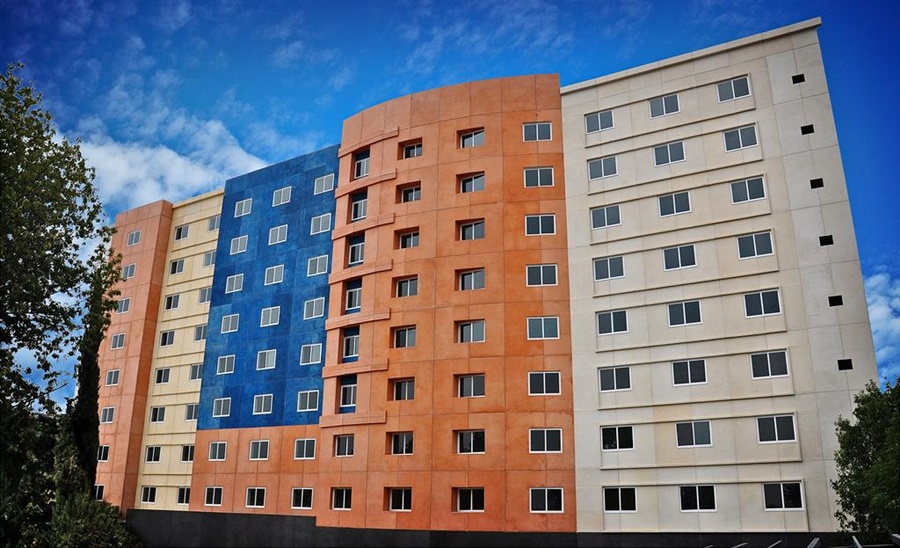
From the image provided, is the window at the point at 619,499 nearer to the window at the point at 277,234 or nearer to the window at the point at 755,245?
the window at the point at 755,245

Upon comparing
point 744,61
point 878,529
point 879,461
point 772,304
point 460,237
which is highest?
point 744,61

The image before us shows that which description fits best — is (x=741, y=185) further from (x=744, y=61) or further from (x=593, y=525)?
(x=593, y=525)

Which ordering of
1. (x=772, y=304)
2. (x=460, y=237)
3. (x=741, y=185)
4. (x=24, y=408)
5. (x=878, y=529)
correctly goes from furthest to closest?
(x=460, y=237)
(x=741, y=185)
(x=772, y=304)
(x=878, y=529)
(x=24, y=408)

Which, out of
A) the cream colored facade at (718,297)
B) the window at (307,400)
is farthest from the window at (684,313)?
the window at (307,400)

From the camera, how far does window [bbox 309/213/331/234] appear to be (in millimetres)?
52097

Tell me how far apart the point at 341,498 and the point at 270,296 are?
→ 15.8 m

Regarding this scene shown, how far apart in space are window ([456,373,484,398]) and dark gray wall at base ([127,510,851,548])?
757 centimetres

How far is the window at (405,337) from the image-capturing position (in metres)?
45.8

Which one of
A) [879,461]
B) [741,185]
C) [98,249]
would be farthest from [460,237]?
[879,461]

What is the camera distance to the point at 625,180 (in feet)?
141

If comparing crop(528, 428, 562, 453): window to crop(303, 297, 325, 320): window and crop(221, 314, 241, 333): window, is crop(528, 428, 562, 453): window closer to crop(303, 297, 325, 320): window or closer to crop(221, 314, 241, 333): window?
crop(303, 297, 325, 320): window

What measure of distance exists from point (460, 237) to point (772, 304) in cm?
1834

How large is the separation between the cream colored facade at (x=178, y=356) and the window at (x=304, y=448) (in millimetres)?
10492

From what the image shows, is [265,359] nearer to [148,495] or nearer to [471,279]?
[148,495]
